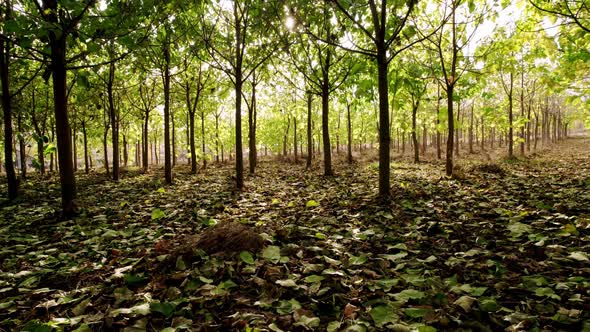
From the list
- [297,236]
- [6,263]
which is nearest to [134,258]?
[6,263]

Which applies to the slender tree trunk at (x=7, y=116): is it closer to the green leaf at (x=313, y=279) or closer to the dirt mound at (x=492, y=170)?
the green leaf at (x=313, y=279)

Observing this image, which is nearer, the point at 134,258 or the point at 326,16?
the point at 134,258

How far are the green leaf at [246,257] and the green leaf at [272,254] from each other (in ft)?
0.64

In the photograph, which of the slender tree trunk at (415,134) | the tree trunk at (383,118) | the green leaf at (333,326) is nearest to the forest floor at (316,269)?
the green leaf at (333,326)

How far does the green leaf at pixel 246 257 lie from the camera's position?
3.62 meters

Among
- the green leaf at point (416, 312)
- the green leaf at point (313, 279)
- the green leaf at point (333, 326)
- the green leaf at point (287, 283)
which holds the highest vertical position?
the green leaf at point (287, 283)

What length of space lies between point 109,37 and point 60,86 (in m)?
2.38

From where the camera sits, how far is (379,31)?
653cm

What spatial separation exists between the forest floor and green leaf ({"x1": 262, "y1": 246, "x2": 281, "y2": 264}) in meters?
0.02

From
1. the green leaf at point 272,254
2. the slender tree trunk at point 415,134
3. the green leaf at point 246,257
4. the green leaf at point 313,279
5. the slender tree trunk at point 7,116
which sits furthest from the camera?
the slender tree trunk at point 415,134

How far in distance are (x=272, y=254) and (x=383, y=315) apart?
169 centimetres

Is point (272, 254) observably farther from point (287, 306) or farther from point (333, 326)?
point (333, 326)

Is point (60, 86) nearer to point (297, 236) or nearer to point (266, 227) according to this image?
point (266, 227)

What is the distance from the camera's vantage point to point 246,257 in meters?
3.69
